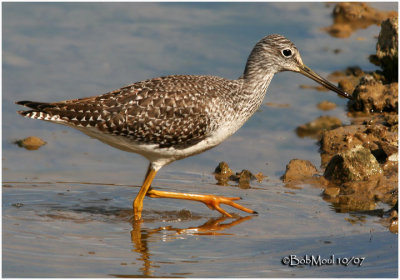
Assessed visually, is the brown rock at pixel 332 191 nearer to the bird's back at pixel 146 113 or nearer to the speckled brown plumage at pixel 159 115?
the speckled brown plumage at pixel 159 115

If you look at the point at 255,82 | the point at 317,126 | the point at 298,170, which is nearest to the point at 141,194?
the point at 255,82

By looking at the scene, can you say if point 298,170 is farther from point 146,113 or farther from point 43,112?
point 43,112

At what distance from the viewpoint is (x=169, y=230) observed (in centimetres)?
1188

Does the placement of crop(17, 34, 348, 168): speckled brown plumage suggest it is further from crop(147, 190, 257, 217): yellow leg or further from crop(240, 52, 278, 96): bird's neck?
crop(147, 190, 257, 217): yellow leg

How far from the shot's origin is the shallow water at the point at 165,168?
10672 millimetres

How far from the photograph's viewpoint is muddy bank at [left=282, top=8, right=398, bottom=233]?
1291cm

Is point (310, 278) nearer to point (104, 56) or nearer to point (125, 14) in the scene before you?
point (104, 56)

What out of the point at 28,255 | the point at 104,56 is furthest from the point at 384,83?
the point at 28,255

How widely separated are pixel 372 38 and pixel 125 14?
6407mm

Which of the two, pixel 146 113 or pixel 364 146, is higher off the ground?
pixel 146 113

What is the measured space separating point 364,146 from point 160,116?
14.9ft

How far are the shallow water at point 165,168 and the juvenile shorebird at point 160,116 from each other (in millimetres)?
909

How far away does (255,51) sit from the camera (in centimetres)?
1330

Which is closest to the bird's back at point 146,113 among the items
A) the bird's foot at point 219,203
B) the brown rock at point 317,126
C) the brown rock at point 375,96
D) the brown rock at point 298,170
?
the bird's foot at point 219,203
